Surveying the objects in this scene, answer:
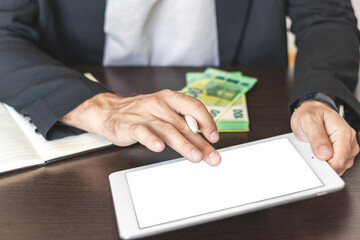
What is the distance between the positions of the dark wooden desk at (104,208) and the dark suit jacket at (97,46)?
0.10 metres

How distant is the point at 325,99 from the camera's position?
2.13 feet

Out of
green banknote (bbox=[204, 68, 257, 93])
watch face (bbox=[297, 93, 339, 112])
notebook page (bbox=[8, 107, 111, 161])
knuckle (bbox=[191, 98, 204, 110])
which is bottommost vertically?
green banknote (bbox=[204, 68, 257, 93])

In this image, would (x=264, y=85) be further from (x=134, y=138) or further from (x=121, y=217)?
(x=121, y=217)

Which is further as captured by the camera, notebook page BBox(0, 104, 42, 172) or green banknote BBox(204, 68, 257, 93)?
green banknote BBox(204, 68, 257, 93)

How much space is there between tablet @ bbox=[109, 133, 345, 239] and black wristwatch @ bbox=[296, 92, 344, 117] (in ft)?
0.46

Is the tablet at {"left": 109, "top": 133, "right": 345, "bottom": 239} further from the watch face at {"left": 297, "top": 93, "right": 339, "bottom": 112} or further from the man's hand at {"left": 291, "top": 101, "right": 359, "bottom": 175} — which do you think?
the watch face at {"left": 297, "top": 93, "right": 339, "bottom": 112}

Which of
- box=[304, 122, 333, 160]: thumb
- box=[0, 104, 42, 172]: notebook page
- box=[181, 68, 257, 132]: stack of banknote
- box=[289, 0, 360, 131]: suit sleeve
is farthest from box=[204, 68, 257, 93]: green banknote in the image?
box=[0, 104, 42, 172]: notebook page

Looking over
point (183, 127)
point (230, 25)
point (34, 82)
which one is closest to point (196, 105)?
point (183, 127)

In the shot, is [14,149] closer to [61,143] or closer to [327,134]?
[61,143]

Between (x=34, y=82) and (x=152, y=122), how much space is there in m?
0.31

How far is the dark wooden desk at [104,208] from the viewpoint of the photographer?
18.0 inches

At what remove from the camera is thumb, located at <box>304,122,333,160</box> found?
51cm

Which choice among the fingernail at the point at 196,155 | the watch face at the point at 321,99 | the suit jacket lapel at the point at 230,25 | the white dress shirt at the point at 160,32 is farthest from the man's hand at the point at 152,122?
the suit jacket lapel at the point at 230,25

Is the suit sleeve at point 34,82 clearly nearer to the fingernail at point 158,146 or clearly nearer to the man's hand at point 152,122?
the man's hand at point 152,122
